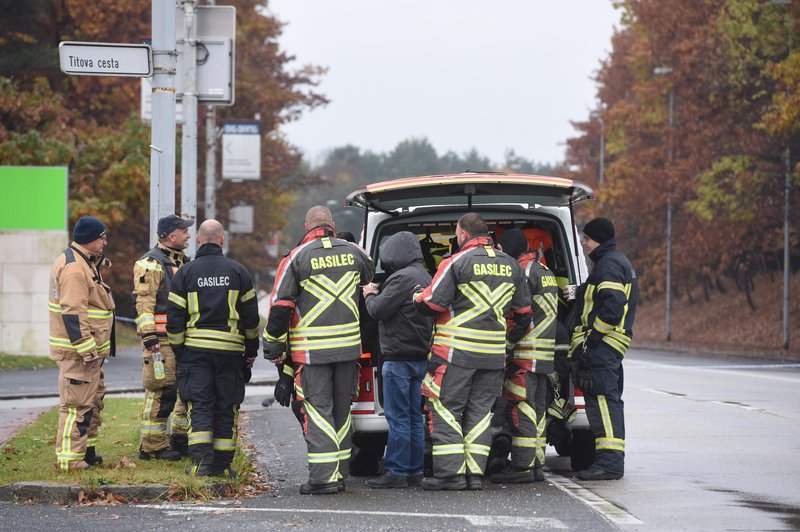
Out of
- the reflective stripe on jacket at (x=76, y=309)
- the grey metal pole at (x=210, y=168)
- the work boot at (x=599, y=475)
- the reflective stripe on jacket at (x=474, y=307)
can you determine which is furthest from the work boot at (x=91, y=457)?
the grey metal pole at (x=210, y=168)

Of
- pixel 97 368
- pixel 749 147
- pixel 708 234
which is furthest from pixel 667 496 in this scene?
pixel 708 234

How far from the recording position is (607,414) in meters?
9.73

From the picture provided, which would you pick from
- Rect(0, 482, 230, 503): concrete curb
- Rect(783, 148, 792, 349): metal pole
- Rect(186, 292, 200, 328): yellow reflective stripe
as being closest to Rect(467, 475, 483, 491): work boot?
Rect(0, 482, 230, 503): concrete curb

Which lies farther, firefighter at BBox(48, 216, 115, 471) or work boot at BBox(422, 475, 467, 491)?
firefighter at BBox(48, 216, 115, 471)

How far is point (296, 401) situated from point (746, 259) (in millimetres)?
32177

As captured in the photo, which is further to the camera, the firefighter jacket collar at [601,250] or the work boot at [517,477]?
the firefighter jacket collar at [601,250]

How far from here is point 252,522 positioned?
7.63 metres

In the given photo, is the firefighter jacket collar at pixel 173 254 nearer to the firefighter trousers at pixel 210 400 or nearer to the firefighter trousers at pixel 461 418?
the firefighter trousers at pixel 210 400

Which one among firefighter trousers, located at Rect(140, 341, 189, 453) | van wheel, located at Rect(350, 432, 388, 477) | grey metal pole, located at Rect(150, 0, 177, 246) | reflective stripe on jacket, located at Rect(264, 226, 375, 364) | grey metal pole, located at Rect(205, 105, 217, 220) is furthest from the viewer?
grey metal pole, located at Rect(205, 105, 217, 220)

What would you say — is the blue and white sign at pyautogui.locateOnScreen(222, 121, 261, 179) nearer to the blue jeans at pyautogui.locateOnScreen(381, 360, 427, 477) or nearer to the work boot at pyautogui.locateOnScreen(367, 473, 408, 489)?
the blue jeans at pyautogui.locateOnScreen(381, 360, 427, 477)

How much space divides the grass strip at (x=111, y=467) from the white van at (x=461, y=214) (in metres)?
1.03

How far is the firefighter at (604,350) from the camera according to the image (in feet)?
31.9

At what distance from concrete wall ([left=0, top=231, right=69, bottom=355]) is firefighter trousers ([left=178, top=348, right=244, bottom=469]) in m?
15.5

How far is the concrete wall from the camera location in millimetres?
23875
